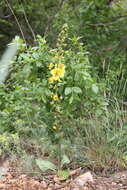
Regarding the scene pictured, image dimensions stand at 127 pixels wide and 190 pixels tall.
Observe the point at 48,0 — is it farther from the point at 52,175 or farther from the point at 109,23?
the point at 52,175

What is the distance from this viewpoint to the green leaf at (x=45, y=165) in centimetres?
210

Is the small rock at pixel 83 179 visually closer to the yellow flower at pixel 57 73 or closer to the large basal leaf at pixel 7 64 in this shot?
the yellow flower at pixel 57 73

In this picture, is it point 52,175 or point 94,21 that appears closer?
point 52,175

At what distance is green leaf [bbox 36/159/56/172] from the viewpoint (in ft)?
6.89

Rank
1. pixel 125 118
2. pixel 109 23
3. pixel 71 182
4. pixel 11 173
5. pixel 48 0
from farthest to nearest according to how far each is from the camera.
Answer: pixel 48 0 → pixel 109 23 → pixel 125 118 → pixel 11 173 → pixel 71 182

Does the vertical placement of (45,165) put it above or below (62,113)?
below

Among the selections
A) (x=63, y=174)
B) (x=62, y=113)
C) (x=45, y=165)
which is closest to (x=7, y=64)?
(x=62, y=113)

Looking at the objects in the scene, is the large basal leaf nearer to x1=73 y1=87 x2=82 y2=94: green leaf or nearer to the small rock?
x1=73 y1=87 x2=82 y2=94: green leaf

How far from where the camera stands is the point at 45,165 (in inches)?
82.9

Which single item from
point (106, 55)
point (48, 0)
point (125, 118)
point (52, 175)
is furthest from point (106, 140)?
point (48, 0)

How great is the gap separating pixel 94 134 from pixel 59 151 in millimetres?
315

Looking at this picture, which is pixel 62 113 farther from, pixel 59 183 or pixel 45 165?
pixel 59 183

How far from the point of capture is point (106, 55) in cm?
416

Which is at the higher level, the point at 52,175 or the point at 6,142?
the point at 6,142
